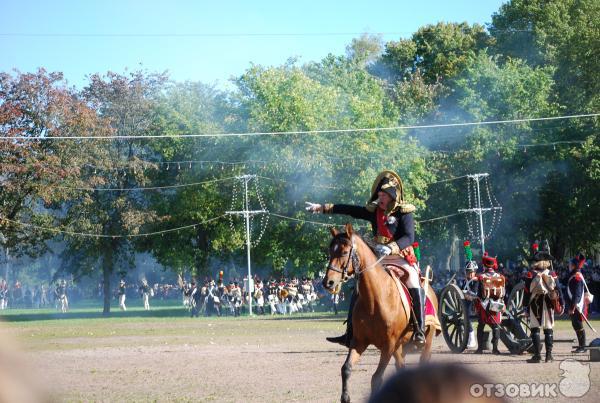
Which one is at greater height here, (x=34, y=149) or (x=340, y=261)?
(x=34, y=149)

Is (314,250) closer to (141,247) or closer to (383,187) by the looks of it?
(141,247)

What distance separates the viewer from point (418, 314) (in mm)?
11250

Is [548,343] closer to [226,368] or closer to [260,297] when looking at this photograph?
[226,368]

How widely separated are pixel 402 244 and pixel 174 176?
49.5m

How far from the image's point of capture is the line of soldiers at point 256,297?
5356 centimetres

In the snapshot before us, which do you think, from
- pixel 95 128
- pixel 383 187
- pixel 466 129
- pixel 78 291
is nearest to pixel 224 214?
pixel 95 128

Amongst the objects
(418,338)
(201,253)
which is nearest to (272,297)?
(201,253)

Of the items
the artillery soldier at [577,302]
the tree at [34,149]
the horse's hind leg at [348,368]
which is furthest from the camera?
the tree at [34,149]

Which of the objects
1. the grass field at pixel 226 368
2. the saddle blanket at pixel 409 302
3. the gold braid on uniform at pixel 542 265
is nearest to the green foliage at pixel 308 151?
the grass field at pixel 226 368

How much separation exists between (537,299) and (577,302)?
1742 mm

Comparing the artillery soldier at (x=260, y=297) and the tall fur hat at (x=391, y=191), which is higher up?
the tall fur hat at (x=391, y=191)

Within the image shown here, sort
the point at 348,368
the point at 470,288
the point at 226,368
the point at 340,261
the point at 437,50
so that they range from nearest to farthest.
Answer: the point at 348,368, the point at 340,261, the point at 226,368, the point at 470,288, the point at 437,50

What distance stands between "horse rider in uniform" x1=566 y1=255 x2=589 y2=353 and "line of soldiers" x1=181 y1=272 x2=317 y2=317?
1328 inches

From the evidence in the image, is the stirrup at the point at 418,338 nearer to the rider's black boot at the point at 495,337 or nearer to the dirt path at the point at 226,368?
the dirt path at the point at 226,368
